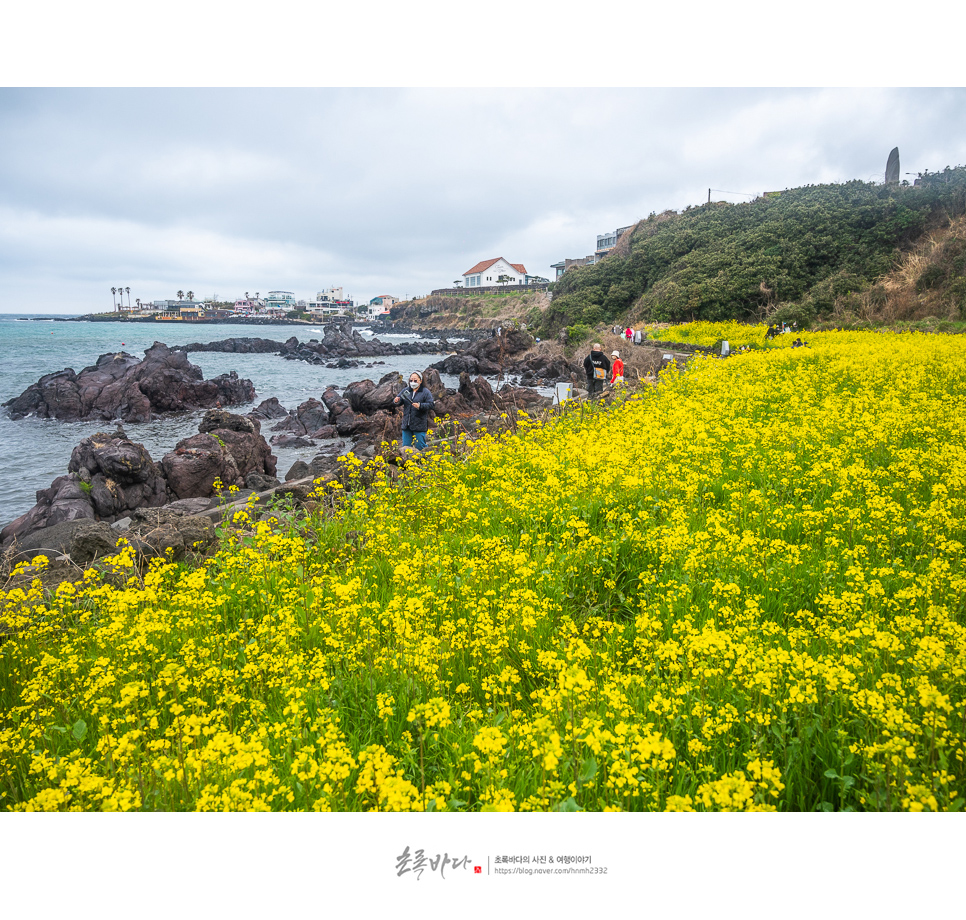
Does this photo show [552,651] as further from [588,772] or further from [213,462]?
[213,462]

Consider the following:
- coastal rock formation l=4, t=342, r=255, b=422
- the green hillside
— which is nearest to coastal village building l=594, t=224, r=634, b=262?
the green hillside

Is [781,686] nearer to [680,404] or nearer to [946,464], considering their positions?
[946,464]

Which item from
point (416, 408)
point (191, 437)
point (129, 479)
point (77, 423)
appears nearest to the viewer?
point (416, 408)

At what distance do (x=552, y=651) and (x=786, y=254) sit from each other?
39.5 m

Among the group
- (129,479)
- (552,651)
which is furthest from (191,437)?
(552,651)

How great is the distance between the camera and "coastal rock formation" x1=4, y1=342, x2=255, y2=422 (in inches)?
1139

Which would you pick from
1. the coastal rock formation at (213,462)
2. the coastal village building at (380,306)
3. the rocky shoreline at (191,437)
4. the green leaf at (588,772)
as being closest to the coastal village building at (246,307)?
the coastal village building at (380,306)

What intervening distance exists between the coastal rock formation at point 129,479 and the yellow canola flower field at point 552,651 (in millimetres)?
7131

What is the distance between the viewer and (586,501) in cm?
628

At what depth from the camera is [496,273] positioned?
127938 mm

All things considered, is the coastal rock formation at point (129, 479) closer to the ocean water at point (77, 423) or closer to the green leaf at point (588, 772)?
the ocean water at point (77, 423)

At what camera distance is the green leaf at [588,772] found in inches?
102

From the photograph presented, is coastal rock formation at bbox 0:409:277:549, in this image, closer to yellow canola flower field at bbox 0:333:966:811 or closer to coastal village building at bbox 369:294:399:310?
yellow canola flower field at bbox 0:333:966:811
